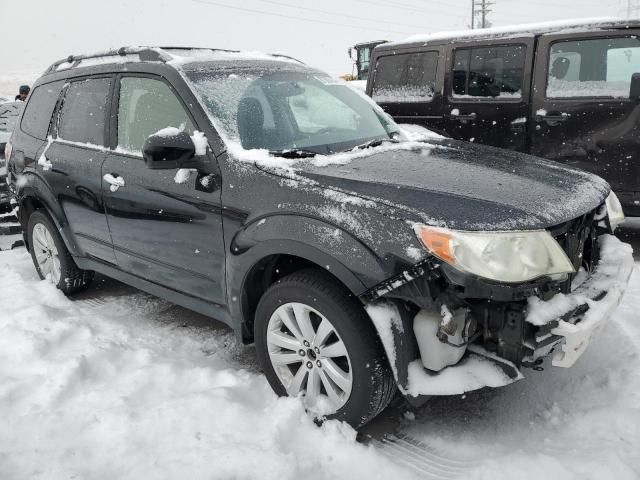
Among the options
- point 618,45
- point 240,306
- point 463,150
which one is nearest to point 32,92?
point 240,306

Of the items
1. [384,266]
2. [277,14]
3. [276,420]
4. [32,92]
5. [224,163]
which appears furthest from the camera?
[277,14]

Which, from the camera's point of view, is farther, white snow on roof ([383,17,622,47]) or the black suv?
white snow on roof ([383,17,622,47])

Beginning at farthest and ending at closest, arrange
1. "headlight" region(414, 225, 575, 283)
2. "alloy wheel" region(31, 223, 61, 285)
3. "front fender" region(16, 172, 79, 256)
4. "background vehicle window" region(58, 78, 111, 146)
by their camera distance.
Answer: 1. "alloy wheel" region(31, 223, 61, 285)
2. "front fender" region(16, 172, 79, 256)
3. "background vehicle window" region(58, 78, 111, 146)
4. "headlight" region(414, 225, 575, 283)

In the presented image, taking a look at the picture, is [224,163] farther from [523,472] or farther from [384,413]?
[523,472]

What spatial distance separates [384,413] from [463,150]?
148 cm

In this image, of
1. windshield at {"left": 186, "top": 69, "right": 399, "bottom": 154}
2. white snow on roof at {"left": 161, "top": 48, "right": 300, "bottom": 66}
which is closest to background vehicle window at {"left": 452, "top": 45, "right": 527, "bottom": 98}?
windshield at {"left": 186, "top": 69, "right": 399, "bottom": 154}

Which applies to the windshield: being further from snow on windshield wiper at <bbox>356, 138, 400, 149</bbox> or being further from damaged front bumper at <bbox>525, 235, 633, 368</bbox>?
damaged front bumper at <bbox>525, 235, 633, 368</bbox>

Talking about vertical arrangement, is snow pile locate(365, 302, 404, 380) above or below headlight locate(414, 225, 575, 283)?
below

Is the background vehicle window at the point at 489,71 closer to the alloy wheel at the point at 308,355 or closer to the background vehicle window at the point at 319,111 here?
the background vehicle window at the point at 319,111

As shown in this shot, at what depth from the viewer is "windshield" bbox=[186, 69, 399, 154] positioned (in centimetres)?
293

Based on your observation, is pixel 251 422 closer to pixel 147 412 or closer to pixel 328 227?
pixel 147 412

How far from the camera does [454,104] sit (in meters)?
5.79

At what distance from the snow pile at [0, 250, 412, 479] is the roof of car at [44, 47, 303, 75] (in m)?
1.69

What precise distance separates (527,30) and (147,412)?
4.77m
